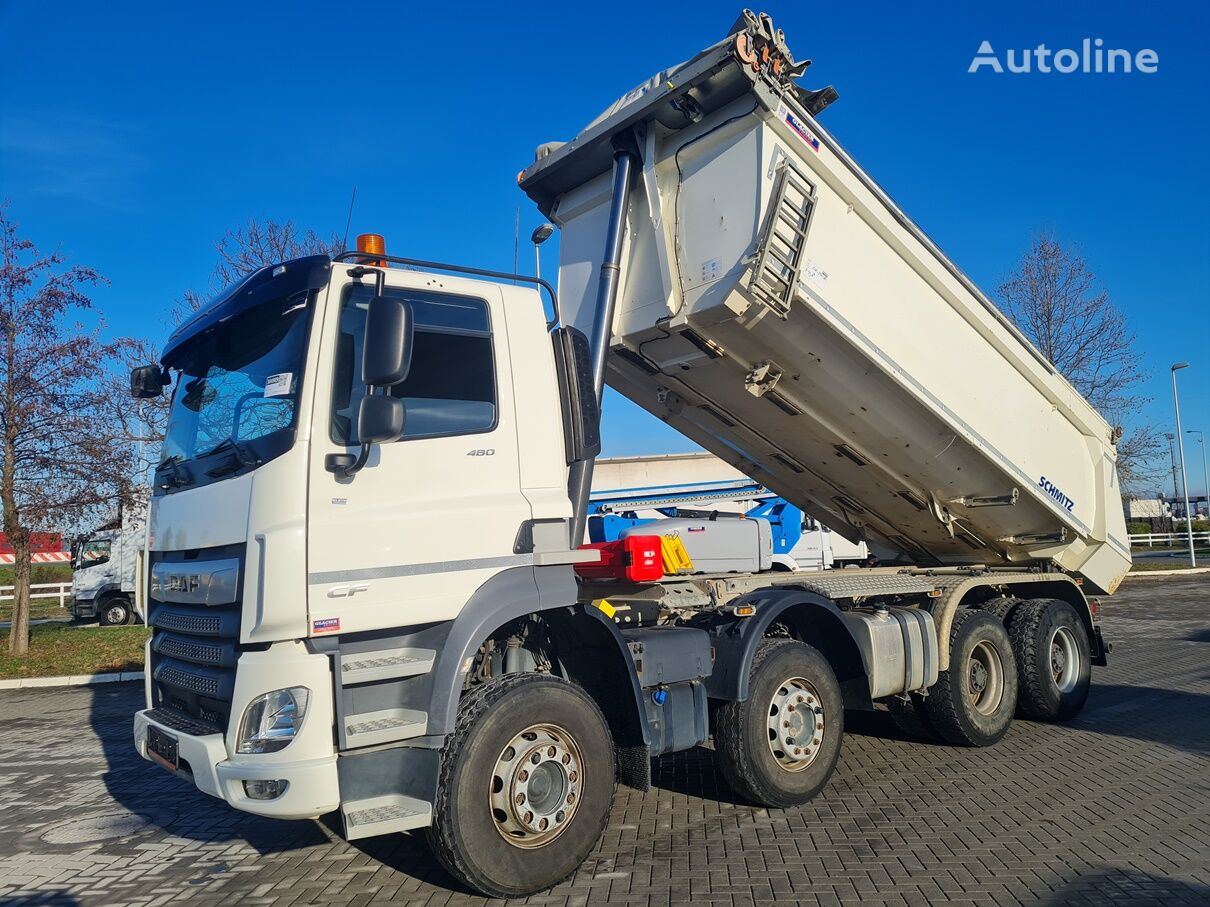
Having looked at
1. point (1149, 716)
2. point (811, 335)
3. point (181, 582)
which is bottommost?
point (1149, 716)

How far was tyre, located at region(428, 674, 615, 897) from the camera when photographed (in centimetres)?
395

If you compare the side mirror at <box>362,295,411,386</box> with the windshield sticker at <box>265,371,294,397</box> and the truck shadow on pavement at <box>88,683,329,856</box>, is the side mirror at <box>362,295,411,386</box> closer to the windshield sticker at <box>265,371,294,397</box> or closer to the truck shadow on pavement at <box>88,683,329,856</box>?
the windshield sticker at <box>265,371,294,397</box>

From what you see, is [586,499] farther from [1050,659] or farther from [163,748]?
[1050,659]

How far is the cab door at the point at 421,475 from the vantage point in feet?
12.7

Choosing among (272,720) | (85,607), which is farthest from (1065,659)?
(85,607)

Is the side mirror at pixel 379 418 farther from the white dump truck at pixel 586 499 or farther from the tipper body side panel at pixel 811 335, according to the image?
the tipper body side panel at pixel 811 335

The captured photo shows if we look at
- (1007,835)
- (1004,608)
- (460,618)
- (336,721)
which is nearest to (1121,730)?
(1004,608)

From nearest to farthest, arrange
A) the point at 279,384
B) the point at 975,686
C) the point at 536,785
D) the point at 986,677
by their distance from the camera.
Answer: the point at 279,384 → the point at 536,785 → the point at 975,686 → the point at 986,677

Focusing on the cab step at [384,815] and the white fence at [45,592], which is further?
the white fence at [45,592]

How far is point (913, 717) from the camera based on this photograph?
7367mm

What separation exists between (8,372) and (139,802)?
385 inches

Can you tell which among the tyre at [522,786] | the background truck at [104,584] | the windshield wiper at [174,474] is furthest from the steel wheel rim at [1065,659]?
the background truck at [104,584]

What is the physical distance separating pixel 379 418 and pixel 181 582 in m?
1.44

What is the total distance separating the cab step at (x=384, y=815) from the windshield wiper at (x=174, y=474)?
183 centimetres
